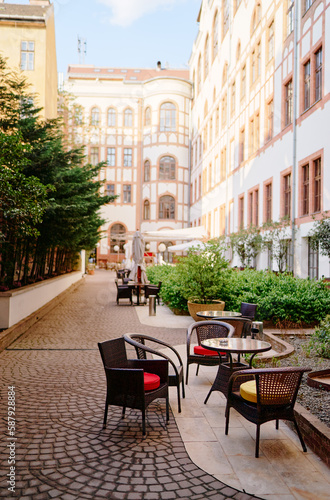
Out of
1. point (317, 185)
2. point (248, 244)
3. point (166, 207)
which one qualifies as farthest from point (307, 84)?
point (166, 207)

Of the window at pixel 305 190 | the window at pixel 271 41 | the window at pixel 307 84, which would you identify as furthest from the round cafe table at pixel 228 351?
the window at pixel 271 41

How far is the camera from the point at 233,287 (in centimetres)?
1147

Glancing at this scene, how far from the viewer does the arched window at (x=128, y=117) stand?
149 feet

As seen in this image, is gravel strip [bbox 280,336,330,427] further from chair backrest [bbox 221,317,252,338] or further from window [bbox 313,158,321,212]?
window [bbox 313,158,321,212]

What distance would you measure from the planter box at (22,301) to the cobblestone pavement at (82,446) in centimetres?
241

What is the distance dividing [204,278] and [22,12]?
1810cm

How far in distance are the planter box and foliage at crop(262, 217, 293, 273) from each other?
8.55 metres

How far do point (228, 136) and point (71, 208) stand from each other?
18.5 meters

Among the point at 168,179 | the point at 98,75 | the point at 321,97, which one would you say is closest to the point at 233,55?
the point at 321,97

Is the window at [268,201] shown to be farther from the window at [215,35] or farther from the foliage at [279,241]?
the window at [215,35]

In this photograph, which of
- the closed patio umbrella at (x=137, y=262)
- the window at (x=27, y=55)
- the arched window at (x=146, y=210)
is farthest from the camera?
the arched window at (x=146, y=210)

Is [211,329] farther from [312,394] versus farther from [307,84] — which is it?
[307,84]

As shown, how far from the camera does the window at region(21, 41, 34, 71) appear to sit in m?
21.3

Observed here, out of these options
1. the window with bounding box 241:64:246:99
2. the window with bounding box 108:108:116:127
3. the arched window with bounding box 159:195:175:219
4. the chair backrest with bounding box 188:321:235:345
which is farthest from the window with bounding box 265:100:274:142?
the window with bounding box 108:108:116:127
